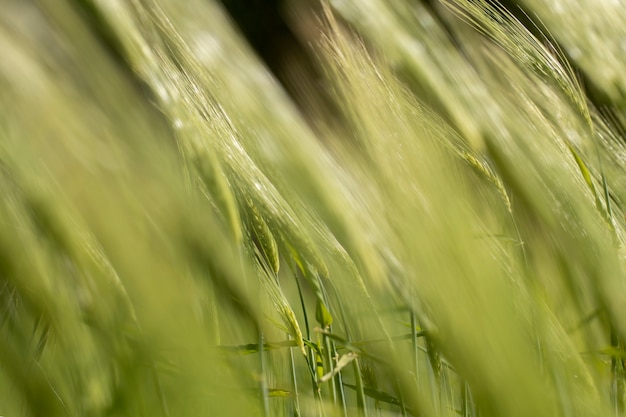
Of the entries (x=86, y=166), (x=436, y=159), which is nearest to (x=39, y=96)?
(x=86, y=166)

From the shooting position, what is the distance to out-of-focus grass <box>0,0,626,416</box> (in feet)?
0.83

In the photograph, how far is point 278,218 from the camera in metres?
0.35

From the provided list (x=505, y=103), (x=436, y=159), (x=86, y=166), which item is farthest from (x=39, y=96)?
(x=505, y=103)

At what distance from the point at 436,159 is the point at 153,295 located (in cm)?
15

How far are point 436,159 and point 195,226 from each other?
112 millimetres

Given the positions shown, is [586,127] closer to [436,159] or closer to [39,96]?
[436,159]

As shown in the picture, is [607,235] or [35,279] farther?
[607,235]

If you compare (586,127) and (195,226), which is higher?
(586,127)

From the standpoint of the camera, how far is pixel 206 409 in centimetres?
22

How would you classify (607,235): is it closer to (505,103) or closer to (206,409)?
(505,103)

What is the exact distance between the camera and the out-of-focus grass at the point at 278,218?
254mm

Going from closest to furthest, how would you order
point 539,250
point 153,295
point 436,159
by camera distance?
1. point 153,295
2. point 436,159
3. point 539,250

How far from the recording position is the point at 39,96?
0.26 metres

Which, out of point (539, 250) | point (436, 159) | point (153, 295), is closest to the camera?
point (153, 295)
